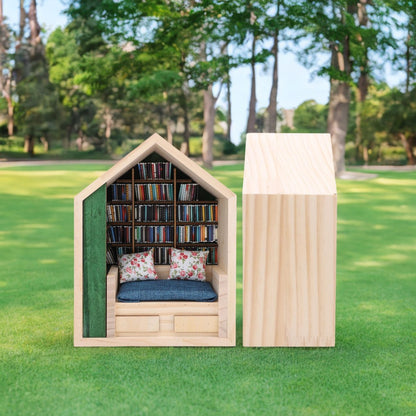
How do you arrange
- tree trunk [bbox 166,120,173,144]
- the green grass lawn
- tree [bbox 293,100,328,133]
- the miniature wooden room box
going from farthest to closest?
tree [bbox 293,100,328,133] < tree trunk [bbox 166,120,173,144] < the miniature wooden room box < the green grass lawn

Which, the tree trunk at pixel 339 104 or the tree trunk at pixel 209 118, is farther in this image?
the tree trunk at pixel 209 118

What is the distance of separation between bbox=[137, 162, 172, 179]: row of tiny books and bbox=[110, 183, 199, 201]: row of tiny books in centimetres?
11

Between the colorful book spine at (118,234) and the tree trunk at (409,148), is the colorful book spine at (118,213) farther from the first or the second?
the tree trunk at (409,148)

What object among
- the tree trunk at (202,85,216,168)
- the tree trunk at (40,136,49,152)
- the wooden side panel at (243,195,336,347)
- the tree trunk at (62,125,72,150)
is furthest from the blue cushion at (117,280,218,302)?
the tree trunk at (62,125,72,150)

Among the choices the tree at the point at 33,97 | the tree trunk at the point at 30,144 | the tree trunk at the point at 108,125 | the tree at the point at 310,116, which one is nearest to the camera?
the tree at the point at 33,97

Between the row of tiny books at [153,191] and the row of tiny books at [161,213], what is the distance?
0.34 ft

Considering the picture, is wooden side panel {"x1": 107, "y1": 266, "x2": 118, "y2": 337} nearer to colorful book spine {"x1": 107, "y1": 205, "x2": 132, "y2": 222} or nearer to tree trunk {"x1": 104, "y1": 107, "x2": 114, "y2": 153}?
colorful book spine {"x1": 107, "y1": 205, "x2": 132, "y2": 222}

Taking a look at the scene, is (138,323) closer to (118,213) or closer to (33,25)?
(118,213)

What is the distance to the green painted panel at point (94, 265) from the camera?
716cm

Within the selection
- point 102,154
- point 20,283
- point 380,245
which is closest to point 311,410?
point 20,283

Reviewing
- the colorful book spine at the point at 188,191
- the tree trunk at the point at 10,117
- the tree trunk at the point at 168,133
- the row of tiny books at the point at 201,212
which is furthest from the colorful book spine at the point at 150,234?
the tree trunk at the point at 10,117

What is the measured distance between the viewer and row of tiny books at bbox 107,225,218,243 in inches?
350

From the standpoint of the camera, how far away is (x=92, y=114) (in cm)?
4344

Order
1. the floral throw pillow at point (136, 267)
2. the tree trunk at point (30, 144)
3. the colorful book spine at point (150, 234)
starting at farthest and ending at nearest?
the tree trunk at point (30, 144) < the colorful book spine at point (150, 234) < the floral throw pillow at point (136, 267)
